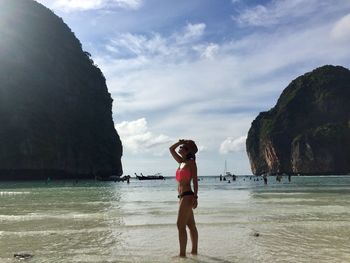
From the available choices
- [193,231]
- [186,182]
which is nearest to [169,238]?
[193,231]

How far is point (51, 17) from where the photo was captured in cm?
14525

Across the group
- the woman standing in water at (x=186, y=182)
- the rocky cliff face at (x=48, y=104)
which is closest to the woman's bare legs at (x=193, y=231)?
the woman standing in water at (x=186, y=182)

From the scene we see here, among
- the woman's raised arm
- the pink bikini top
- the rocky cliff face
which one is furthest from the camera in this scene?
the rocky cliff face

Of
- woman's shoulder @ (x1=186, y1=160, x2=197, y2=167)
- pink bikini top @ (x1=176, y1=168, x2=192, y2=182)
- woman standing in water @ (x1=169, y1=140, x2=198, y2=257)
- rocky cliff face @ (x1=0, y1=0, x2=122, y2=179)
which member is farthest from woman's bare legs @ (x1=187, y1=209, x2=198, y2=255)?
rocky cliff face @ (x1=0, y1=0, x2=122, y2=179)

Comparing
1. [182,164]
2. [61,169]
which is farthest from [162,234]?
[61,169]

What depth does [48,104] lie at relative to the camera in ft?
403

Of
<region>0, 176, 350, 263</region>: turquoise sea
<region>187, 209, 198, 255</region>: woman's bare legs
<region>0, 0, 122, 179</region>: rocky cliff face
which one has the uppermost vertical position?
<region>0, 0, 122, 179</region>: rocky cliff face

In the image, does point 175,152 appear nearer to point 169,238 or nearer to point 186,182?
point 186,182

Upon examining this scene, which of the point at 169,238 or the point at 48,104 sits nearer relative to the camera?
the point at 169,238

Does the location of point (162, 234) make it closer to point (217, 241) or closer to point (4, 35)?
point (217, 241)

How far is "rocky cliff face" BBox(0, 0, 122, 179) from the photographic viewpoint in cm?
11388

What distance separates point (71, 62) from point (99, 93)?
14.3 meters

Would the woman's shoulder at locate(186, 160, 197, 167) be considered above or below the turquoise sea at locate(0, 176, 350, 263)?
above

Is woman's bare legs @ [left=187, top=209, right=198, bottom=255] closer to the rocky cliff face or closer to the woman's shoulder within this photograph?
the woman's shoulder
